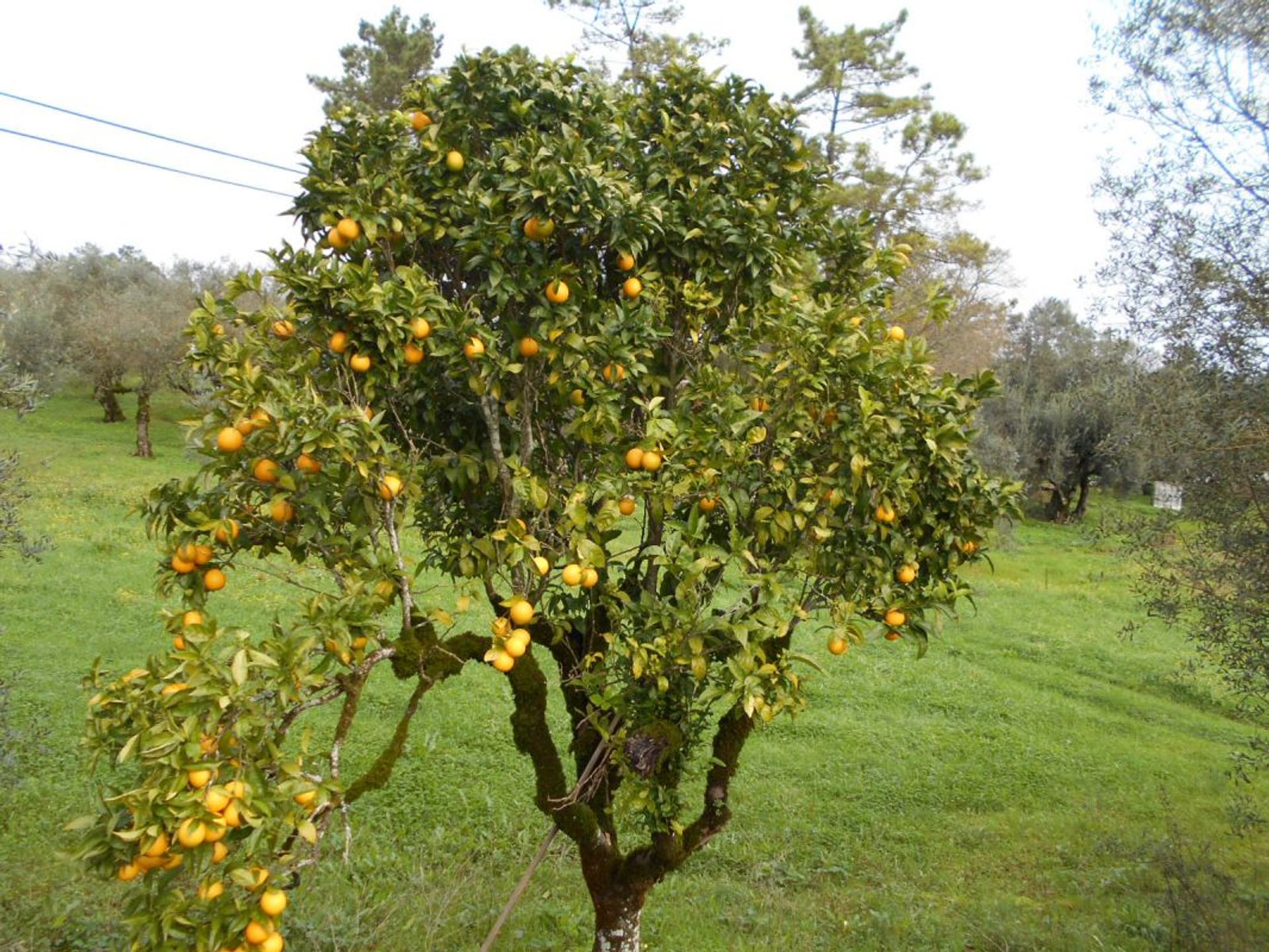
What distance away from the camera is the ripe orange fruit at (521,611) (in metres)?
2.86

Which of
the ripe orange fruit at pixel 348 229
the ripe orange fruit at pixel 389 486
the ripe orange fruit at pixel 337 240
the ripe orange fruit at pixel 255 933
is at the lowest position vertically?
the ripe orange fruit at pixel 255 933

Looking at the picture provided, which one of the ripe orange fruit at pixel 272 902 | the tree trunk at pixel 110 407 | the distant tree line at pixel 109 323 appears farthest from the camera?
the tree trunk at pixel 110 407

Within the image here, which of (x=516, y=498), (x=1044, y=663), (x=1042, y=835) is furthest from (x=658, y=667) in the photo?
(x=1044, y=663)

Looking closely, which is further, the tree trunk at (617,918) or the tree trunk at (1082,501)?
the tree trunk at (1082,501)

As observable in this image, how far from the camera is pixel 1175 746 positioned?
30.3 feet

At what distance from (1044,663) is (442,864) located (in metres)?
8.77

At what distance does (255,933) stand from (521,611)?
1.11 metres

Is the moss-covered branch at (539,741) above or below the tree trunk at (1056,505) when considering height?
below

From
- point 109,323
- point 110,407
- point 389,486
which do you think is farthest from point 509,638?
point 110,407

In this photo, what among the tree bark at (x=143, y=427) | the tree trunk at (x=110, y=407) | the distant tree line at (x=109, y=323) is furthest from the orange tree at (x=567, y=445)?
the tree trunk at (x=110, y=407)

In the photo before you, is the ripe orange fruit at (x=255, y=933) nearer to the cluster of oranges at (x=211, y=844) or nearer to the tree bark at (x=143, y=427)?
the cluster of oranges at (x=211, y=844)

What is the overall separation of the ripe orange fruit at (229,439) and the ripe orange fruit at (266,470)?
0.09 m

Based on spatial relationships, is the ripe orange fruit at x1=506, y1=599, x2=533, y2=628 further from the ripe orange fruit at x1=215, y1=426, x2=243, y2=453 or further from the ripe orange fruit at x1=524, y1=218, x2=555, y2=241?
the ripe orange fruit at x1=524, y1=218, x2=555, y2=241

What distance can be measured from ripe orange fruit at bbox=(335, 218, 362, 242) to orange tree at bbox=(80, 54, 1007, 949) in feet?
0.04
